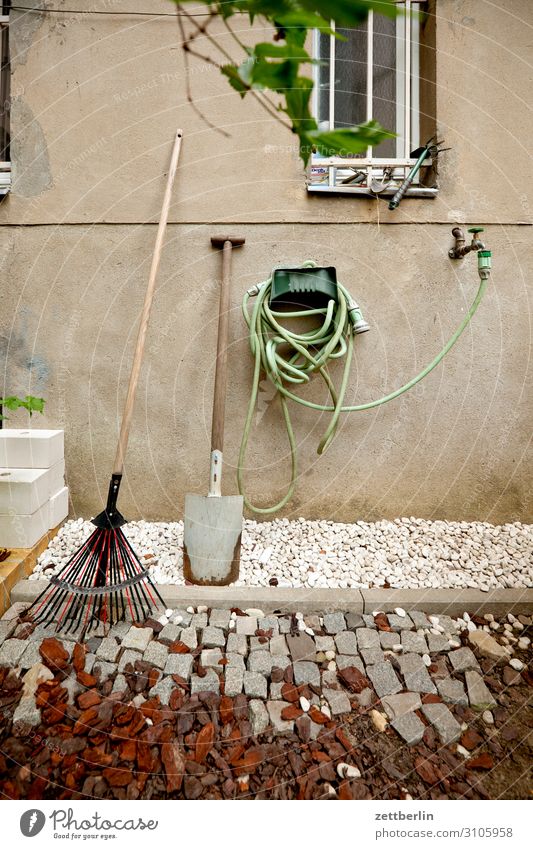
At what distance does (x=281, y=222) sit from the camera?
2154 mm

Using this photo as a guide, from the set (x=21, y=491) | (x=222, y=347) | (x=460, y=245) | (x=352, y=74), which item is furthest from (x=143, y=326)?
(x=352, y=74)

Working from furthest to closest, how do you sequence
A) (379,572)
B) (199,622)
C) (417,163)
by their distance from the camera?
(417,163) < (379,572) < (199,622)

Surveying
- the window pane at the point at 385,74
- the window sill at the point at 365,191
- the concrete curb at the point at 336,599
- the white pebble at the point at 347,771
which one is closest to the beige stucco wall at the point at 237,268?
the window sill at the point at 365,191

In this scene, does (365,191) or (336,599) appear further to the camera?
(365,191)

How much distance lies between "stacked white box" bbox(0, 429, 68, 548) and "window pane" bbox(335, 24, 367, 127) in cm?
228

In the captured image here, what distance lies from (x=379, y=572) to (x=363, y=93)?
247cm

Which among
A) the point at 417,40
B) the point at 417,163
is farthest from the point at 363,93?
the point at 417,163

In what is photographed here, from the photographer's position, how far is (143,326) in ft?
6.11

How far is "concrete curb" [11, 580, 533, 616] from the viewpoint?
164cm

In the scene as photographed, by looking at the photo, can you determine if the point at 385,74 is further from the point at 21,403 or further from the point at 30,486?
the point at 30,486

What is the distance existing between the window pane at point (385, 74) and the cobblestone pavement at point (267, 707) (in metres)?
2.35

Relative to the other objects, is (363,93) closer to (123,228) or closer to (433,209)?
(433,209)

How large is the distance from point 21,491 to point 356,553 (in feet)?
4.93

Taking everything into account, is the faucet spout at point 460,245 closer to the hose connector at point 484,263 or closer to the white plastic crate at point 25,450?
the hose connector at point 484,263
